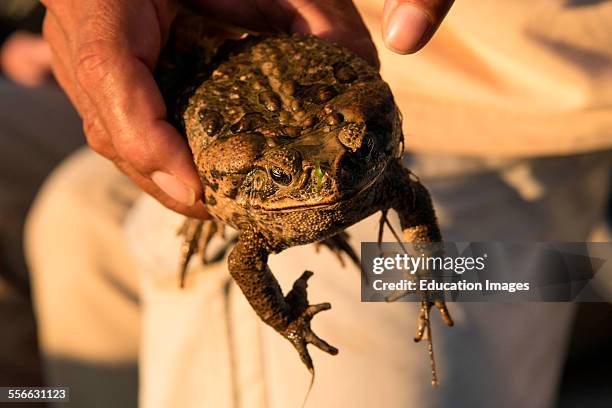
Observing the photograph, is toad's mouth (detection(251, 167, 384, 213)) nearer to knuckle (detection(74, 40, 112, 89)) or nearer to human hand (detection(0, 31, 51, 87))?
knuckle (detection(74, 40, 112, 89))

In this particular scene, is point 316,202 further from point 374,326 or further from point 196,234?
point 374,326

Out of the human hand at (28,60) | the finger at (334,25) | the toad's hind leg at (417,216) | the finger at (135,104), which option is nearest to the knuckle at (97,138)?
the finger at (135,104)

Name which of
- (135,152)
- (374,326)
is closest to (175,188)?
(135,152)

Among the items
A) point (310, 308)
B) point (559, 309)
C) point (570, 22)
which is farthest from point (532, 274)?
point (310, 308)

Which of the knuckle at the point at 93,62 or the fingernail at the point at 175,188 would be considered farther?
the knuckle at the point at 93,62

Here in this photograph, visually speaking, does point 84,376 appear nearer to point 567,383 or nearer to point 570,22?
point 567,383

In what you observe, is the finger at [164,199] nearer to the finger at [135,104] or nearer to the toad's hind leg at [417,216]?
the finger at [135,104]
